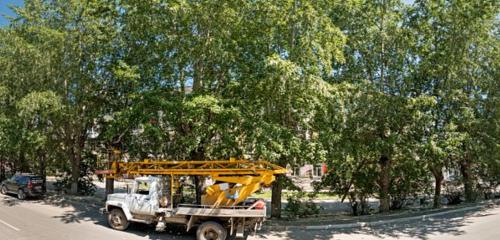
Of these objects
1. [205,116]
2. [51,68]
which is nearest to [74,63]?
[51,68]

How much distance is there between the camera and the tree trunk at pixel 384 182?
73.8 feet

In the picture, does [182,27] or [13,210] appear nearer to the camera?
[182,27]

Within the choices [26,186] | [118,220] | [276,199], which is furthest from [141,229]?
[26,186]

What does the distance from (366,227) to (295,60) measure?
7.75m

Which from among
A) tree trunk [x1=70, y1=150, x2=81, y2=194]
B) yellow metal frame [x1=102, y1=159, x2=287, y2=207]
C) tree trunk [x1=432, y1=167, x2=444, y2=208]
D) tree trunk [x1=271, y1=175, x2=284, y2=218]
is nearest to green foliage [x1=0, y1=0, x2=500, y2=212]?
tree trunk [x1=70, y1=150, x2=81, y2=194]

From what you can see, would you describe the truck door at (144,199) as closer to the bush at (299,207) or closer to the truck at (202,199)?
the truck at (202,199)

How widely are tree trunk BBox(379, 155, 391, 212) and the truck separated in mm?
8874

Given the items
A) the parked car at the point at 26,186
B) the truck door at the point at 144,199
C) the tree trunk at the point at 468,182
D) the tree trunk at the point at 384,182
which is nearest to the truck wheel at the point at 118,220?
the truck door at the point at 144,199

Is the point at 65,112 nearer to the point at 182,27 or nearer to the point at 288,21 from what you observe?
the point at 182,27

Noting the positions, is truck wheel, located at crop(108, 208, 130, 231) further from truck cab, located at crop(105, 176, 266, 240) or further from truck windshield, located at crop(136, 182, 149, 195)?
truck windshield, located at crop(136, 182, 149, 195)

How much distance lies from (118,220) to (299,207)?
27.7ft

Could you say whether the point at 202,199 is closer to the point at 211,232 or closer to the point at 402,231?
the point at 211,232

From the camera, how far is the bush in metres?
20.5

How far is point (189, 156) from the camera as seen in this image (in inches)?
800
